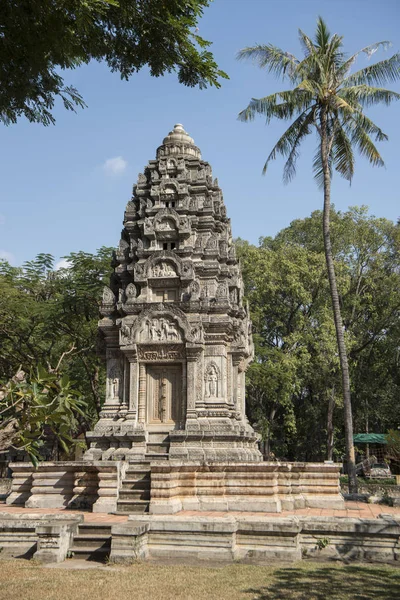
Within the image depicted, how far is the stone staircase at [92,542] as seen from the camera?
10000mm

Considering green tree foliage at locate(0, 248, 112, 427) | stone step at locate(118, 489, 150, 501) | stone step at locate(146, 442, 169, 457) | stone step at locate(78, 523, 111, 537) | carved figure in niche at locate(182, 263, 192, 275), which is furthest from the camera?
green tree foliage at locate(0, 248, 112, 427)

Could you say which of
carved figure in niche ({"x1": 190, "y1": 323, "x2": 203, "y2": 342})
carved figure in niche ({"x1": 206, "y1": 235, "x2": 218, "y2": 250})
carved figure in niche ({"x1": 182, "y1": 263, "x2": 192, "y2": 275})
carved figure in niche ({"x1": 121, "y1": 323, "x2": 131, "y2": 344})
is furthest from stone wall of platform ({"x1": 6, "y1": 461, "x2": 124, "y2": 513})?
carved figure in niche ({"x1": 206, "y1": 235, "x2": 218, "y2": 250})

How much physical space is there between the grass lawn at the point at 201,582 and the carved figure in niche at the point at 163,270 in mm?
10556

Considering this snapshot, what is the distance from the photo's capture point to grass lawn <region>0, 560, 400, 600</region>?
24.9ft

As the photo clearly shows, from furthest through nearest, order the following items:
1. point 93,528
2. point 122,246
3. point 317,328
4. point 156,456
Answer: point 317,328 → point 122,246 → point 156,456 → point 93,528

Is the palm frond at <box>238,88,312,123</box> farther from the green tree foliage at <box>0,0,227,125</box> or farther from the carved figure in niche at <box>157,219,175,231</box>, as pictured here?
the green tree foliage at <box>0,0,227,125</box>

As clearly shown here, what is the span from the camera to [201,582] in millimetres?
8297

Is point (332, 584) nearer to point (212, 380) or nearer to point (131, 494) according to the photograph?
point (131, 494)

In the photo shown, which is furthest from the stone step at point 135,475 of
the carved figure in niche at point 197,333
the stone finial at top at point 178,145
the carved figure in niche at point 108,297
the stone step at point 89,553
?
the stone finial at top at point 178,145

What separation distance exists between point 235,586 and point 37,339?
77.4ft

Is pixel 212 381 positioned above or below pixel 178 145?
below

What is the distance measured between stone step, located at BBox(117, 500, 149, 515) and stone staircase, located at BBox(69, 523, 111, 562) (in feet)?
Result: 6.95

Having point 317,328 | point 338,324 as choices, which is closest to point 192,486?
point 338,324

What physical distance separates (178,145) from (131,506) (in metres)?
13.1
